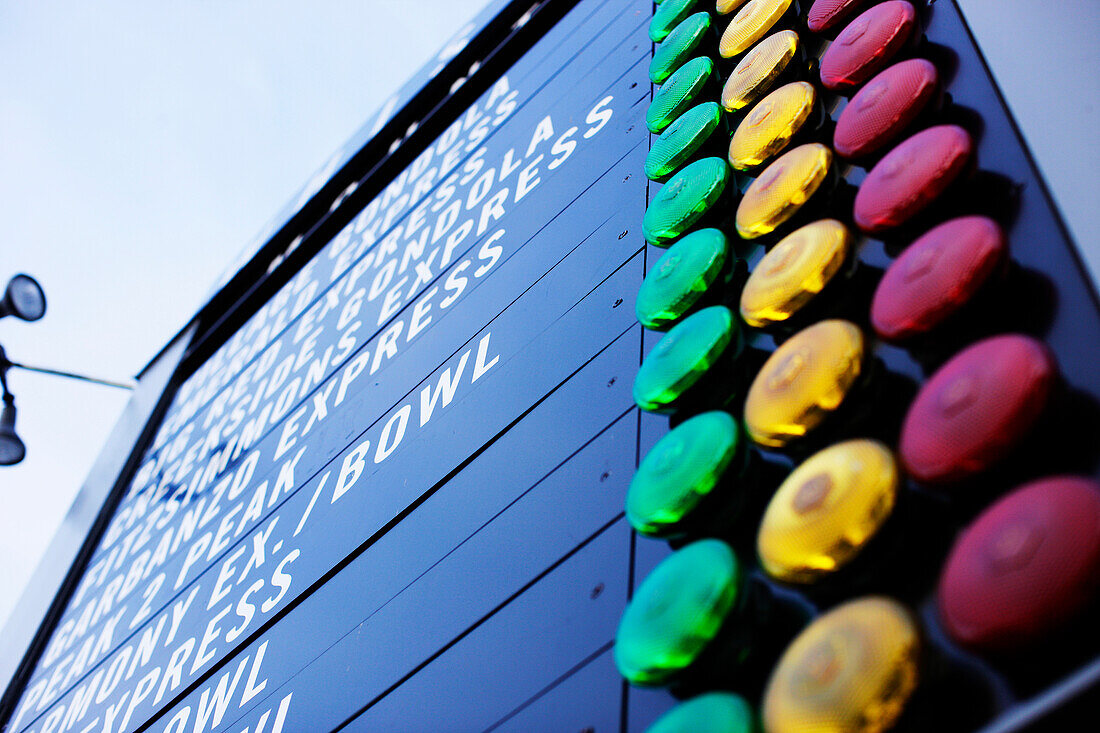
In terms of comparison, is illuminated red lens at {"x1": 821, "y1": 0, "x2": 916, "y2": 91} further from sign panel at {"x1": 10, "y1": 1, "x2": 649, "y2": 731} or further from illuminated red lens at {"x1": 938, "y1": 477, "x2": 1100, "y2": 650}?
illuminated red lens at {"x1": 938, "y1": 477, "x2": 1100, "y2": 650}

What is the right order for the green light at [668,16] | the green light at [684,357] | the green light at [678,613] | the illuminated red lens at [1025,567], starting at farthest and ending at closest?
1. the green light at [668,16]
2. the green light at [684,357]
3. the green light at [678,613]
4. the illuminated red lens at [1025,567]

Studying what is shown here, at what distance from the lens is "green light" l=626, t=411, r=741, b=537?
1.30 metres

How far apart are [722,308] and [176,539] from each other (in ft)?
8.66

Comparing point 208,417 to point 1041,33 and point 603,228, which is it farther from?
point 1041,33

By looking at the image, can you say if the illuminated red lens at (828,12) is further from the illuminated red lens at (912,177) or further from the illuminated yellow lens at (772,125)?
the illuminated red lens at (912,177)

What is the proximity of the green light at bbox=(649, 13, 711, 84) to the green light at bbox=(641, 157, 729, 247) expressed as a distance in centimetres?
59

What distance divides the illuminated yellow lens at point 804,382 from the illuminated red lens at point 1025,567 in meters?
0.29

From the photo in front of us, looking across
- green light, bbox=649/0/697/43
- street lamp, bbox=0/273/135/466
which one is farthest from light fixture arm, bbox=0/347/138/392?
Answer: green light, bbox=649/0/697/43

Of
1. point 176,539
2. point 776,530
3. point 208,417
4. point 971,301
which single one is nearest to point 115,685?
point 176,539

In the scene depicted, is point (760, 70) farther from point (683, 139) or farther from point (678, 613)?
point (678, 613)

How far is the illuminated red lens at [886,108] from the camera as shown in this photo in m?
1.49

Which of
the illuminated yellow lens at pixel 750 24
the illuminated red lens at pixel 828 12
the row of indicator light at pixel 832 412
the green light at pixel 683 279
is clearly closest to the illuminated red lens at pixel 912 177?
the row of indicator light at pixel 832 412

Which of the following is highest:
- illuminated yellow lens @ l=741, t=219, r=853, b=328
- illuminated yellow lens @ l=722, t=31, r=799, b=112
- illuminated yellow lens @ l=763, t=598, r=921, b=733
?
illuminated yellow lens @ l=722, t=31, r=799, b=112

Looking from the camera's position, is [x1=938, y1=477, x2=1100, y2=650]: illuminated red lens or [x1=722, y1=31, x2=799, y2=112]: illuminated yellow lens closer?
[x1=938, y1=477, x2=1100, y2=650]: illuminated red lens
